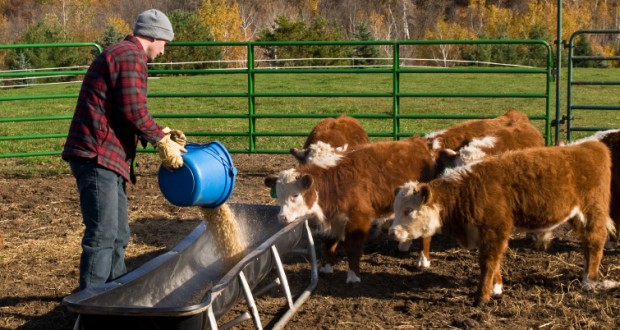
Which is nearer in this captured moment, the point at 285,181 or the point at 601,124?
the point at 285,181

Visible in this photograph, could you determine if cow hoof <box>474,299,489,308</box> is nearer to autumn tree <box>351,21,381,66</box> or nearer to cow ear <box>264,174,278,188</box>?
cow ear <box>264,174,278,188</box>

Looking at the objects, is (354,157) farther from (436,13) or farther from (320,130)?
(436,13)

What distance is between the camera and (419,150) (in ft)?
25.4

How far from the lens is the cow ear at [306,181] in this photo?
6703mm

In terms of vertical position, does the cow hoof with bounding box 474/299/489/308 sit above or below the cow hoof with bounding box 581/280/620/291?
below

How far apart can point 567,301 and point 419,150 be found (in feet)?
6.83

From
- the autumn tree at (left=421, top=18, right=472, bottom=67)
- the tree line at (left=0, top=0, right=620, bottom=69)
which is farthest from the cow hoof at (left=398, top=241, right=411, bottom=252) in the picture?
the autumn tree at (left=421, top=18, right=472, bottom=67)

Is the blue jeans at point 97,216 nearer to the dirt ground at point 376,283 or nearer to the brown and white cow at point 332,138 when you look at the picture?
the dirt ground at point 376,283

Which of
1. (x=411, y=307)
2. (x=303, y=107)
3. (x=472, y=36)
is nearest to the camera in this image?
(x=411, y=307)

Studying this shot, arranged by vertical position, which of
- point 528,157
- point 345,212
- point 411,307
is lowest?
point 411,307

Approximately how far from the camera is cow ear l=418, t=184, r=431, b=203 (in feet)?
20.2

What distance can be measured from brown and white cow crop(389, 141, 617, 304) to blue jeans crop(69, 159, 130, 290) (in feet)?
6.68

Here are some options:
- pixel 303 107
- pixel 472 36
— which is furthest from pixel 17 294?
pixel 472 36

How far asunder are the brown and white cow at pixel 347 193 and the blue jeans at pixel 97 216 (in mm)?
1587
